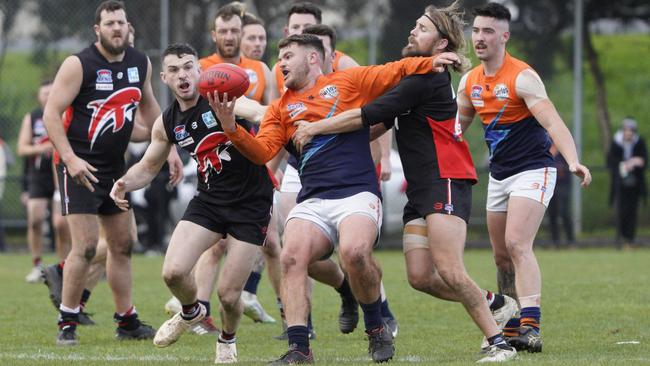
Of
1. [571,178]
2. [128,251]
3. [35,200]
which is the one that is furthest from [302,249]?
[571,178]

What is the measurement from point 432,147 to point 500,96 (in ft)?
3.31

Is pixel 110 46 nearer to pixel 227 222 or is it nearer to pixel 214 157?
pixel 214 157

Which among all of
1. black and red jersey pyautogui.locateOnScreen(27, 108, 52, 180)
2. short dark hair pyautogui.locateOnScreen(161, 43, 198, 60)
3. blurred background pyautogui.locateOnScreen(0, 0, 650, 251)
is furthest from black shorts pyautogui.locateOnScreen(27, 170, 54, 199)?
short dark hair pyautogui.locateOnScreen(161, 43, 198, 60)

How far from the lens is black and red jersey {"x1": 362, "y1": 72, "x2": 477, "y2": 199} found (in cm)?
713

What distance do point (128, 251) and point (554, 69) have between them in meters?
13.2

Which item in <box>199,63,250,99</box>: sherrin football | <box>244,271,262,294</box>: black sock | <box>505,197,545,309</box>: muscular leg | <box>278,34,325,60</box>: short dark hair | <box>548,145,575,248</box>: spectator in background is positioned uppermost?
<box>278,34,325,60</box>: short dark hair

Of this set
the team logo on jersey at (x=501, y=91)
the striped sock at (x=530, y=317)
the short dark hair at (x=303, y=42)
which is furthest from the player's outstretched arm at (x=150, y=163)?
the striped sock at (x=530, y=317)

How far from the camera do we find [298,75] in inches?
280

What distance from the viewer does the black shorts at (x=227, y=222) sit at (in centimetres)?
746

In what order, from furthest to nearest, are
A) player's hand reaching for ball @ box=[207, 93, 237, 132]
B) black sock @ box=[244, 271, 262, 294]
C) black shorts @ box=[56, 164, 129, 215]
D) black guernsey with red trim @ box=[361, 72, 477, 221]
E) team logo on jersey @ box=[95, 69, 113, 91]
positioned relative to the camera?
black sock @ box=[244, 271, 262, 294], team logo on jersey @ box=[95, 69, 113, 91], black shorts @ box=[56, 164, 129, 215], black guernsey with red trim @ box=[361, 72, 477, 221], player's hand reaching for ball @ box=[207, 93, 237, 132]

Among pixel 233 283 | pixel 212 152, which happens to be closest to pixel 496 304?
pixel 233 283

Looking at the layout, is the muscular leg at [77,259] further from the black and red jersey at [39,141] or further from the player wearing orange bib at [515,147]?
the black and red jersey at [39,141]

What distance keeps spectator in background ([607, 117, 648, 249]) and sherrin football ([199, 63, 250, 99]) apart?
13.5 metres

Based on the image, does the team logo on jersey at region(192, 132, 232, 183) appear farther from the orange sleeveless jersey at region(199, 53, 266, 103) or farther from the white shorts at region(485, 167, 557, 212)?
the orange sleeveless jersey at region(199, 53, 266, 103)
